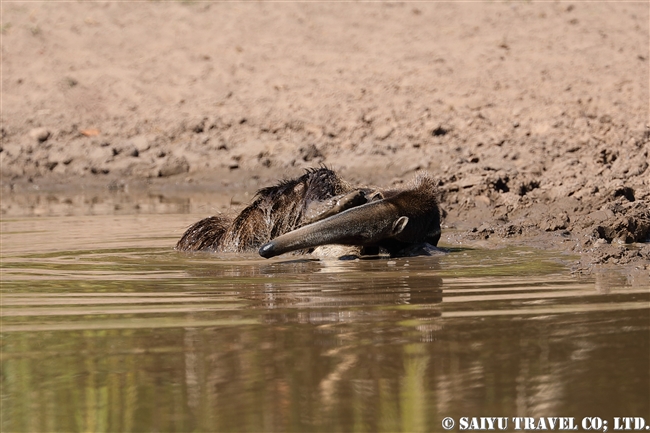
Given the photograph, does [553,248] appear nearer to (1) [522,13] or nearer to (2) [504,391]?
(2) [504,391]

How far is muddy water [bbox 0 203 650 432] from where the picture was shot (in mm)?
3221

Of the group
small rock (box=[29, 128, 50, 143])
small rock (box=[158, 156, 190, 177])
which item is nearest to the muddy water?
small rock (box=[158, 156, 190, 177])

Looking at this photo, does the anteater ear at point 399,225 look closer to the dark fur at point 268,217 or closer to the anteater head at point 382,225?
the anteater head at point 382,225

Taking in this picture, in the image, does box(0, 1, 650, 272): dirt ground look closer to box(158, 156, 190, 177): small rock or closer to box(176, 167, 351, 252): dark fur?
box(158, 156, 190, 177): small rock

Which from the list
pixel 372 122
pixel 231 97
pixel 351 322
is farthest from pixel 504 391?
pixel 231 97

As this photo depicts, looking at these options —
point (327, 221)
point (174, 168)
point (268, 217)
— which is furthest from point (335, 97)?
point (327, 221)

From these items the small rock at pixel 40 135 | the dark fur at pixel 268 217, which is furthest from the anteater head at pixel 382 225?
the small rock at pixel 40 135

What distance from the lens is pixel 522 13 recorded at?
1933 centimetres

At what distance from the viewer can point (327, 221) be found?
6488mm

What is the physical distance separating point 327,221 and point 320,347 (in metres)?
2.58

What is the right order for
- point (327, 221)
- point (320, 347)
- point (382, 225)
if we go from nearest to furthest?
point (320, 347) → point (327, 221) → point (382, 225)

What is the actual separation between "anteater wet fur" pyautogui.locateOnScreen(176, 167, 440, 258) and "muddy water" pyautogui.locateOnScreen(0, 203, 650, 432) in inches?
11.8

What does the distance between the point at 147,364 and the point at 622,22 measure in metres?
16.3

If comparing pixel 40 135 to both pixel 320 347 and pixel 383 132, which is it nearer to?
pixel 383 132
